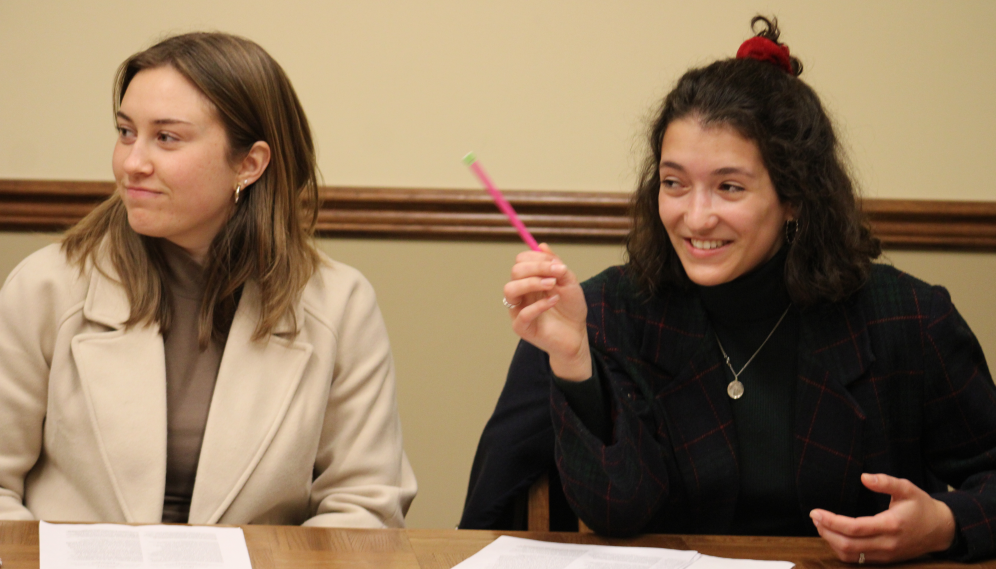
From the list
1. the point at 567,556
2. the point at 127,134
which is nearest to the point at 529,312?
the point at 567,556

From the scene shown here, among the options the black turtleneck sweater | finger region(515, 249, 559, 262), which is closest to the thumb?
the black turtleneck sweater

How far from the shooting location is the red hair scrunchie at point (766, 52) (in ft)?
5.11

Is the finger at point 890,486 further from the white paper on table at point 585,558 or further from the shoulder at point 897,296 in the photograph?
the shoulder at point 897,296

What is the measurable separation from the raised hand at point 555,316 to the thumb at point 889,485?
400 millimetres

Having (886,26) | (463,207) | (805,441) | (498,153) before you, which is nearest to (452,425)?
(463,207)

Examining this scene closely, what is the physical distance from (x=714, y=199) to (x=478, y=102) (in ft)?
3.15

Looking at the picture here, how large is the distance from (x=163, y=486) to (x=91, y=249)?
425mm

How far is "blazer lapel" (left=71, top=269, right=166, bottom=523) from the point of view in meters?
1.41

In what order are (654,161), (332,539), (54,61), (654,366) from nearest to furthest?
(332,539) < (654,366) < (654,161) < (54,61)

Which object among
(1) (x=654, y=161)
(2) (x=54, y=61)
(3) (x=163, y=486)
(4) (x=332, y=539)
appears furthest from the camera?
(2) (x=54, y=61)

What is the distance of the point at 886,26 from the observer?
2.32 metres

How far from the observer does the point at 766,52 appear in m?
1.56

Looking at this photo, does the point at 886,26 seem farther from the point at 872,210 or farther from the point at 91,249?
the point at 91,249

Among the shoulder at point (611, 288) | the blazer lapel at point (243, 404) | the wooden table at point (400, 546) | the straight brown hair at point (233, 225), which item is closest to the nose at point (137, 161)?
the straight brown hair at point (233, 225)
